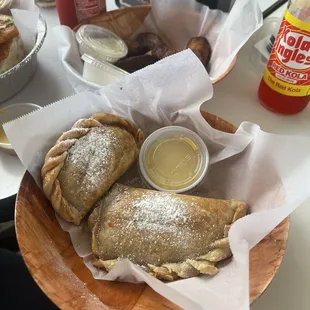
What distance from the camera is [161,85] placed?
0.76 metres

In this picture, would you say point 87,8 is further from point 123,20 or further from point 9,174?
point 9,174

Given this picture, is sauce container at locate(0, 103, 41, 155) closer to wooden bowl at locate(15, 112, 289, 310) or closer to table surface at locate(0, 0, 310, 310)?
table surface at locate(0, 0, 310, 310)

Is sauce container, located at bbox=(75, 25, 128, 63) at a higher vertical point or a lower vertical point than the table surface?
higher

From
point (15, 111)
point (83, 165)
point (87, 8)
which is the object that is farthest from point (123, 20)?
point (83, 165)

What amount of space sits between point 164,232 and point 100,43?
1.53 ft

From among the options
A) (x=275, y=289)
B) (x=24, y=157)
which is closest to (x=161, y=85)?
(x=24, y=157)

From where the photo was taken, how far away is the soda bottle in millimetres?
731

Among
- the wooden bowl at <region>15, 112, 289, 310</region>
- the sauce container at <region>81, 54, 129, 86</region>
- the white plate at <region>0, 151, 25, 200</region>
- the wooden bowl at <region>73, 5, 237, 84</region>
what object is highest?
the wooden bowl at <region>73, 5, 237, 84</region>

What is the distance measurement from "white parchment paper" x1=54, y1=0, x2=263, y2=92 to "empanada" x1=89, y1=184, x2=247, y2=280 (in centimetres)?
26

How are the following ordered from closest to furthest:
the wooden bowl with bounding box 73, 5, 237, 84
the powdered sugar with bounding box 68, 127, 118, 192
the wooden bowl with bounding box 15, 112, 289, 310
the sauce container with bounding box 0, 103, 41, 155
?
1. the wooden bowl with bounding box 15, 112, 289, 310
2. the powdered sugar with bounding box 68, 127, 118, 192
3. the sauce container with bounding box 0, 103, 41, 155
4. the wooden bowl with bounding box 73, 5, 237, 84

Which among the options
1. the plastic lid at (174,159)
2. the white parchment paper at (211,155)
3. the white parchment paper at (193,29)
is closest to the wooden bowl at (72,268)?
the white parchment paper at (211,155)

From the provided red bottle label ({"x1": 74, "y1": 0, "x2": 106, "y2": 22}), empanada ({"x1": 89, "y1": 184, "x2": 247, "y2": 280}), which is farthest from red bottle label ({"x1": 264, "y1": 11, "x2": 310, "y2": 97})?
red bottle label ({"x1": 74, "y1": 0, "x2": 106, "y2": 22})

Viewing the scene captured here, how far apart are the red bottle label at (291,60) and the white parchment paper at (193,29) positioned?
0.32 feet

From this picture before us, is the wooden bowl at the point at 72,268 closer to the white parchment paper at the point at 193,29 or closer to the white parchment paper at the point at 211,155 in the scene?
the white parchment paper at the point at 211,155
